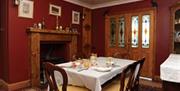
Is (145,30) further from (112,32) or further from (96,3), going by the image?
(96,3)

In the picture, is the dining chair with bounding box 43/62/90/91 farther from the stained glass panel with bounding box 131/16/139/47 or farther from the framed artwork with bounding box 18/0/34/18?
the stained glass panel with bounding box 131/16/139/47

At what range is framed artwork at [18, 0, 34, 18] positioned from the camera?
3.29m

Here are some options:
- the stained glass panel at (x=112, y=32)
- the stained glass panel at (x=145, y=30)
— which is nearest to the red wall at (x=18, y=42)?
the stained glass panel at (x=112, y=32)

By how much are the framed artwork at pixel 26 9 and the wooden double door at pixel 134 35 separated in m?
2.48

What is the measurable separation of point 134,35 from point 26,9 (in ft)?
9.89

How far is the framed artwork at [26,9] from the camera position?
3294 millimetres

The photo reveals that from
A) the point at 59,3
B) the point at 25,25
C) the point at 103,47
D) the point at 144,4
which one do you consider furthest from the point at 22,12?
the point at 144,4

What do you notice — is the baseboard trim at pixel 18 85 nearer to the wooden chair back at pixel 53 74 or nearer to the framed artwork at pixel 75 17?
the wooden chair back at pixel 53 74

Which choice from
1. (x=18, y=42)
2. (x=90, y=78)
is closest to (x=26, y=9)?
(x=18, y=42)

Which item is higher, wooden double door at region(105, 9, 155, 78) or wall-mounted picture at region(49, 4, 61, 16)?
wall-mounted picture at region(49, 4, 61, 16)

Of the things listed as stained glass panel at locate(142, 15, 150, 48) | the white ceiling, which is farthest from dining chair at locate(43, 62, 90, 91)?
the white ceiling

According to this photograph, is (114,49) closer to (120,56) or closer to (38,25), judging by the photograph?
(120,56)

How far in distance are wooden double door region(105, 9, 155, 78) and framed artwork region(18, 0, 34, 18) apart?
2480mm

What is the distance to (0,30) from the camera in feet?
11.6
